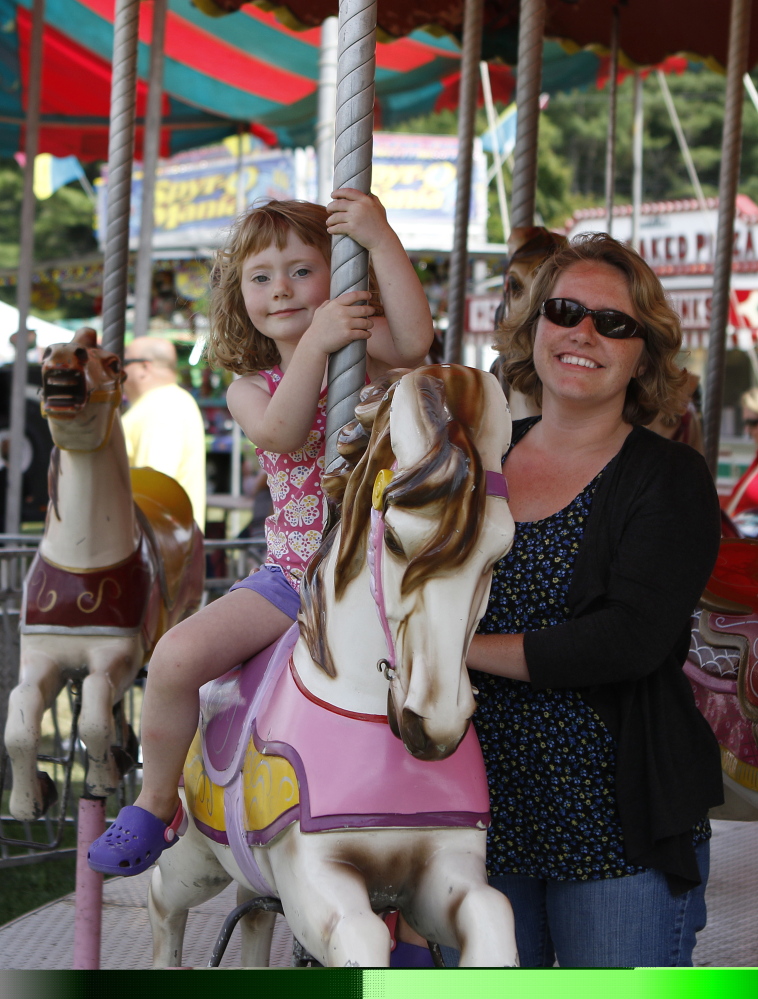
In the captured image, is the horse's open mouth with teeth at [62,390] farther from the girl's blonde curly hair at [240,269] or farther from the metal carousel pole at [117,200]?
the girl's blonde curly hair at [240,269]

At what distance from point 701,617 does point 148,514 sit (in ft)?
5.10

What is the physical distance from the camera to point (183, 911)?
2.09m

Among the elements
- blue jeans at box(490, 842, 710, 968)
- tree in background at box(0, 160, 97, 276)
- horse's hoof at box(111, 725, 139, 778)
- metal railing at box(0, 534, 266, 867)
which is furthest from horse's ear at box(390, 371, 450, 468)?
tree in background at box(0, 160, 97, 276)

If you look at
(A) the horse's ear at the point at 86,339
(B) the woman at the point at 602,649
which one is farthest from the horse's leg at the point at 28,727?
(B) the woman at the point at 602,649

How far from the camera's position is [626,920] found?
163cm

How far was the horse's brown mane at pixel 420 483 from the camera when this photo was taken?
1.17 meters

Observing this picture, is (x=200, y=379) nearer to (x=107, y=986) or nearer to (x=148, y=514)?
(x=148, y=514)

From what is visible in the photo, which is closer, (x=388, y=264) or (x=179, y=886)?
(x=388, y=264)

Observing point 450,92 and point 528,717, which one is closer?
point 528,717

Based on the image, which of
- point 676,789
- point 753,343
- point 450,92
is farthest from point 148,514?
point 753,343

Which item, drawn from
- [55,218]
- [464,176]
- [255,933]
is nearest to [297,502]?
[255,933]

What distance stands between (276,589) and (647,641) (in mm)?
595

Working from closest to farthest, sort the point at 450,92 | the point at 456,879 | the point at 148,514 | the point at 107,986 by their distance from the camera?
the point at 107,986, the point at 456,879, the point at 148,514, the point at 450,92

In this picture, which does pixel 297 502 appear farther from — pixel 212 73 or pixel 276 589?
pixel 212 73
